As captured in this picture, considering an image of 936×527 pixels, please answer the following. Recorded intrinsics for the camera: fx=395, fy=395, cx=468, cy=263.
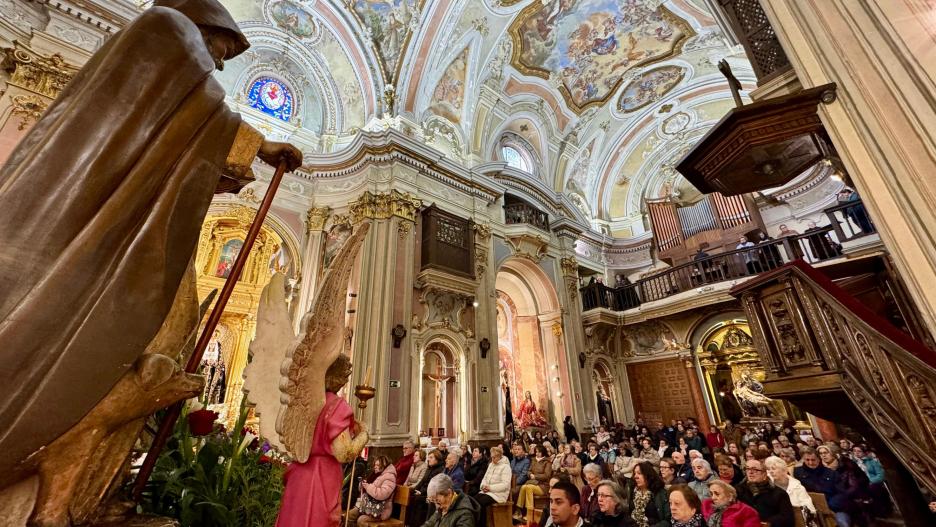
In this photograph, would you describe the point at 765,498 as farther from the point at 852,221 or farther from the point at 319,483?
the point at 852,221

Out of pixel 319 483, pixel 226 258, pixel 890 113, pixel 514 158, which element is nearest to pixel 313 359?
pixel 319 483

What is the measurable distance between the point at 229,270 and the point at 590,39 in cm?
1283

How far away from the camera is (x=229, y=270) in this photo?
10.7 metres

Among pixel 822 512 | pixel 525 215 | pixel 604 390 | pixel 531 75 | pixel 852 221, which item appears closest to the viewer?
pixel 822 512

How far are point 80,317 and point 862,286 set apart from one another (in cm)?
592

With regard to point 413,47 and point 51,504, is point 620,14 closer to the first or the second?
point 413,47

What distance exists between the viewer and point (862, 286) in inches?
162

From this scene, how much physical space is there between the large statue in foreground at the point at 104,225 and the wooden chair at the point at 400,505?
3.71 m

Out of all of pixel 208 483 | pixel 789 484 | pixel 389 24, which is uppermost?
pixel 389 24

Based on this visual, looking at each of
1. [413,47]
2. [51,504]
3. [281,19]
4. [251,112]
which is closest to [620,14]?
[413,47]

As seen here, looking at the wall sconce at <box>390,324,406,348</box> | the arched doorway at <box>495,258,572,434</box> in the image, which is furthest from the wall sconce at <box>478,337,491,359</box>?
the wall sconce at <box>390,324,406,348</box>

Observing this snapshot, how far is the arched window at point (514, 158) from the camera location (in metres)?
13.3

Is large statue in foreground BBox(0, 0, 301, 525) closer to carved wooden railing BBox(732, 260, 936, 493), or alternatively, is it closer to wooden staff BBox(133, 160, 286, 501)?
wooden staff BBox(133, 160, 286, 501)

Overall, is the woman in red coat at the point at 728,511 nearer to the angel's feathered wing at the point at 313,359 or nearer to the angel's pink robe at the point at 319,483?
the angel's pink robe at the point at 319,483
